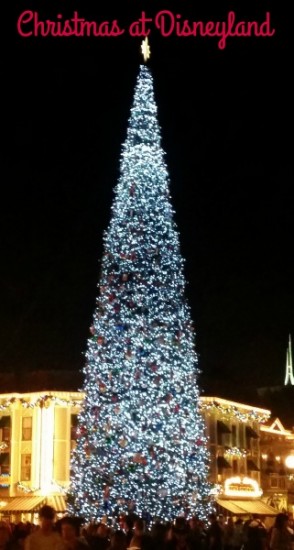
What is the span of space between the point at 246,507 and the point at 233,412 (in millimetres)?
5052

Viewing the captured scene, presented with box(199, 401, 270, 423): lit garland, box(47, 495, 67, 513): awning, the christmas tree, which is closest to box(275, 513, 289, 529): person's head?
the christmas tree

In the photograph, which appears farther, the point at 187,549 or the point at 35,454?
the point at 35,454

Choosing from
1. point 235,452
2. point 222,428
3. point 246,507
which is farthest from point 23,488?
point 235,452

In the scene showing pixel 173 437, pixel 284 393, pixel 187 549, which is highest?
pixel 284 393

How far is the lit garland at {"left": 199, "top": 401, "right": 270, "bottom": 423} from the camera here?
4981 cm

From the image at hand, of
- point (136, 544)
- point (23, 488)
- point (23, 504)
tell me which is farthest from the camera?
point (23, 488)

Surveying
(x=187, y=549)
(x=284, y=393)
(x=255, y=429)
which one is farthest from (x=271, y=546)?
(x=284, y=393)

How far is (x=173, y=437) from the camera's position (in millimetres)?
29141

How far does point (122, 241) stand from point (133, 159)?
2548 millimetres

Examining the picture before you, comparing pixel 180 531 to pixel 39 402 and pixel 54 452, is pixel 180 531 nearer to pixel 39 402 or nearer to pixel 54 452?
pixel 54 452

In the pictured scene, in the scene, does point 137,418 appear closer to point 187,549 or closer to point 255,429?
point 187,549

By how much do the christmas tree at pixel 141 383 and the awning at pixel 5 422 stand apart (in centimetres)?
1833

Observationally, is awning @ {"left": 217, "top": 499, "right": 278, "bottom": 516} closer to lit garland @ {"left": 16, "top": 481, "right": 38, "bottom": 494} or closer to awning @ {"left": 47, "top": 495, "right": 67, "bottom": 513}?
awning @ {"left": 47, "top": 495, "right": 67, "bottom": 513}

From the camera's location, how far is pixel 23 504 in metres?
44.1
